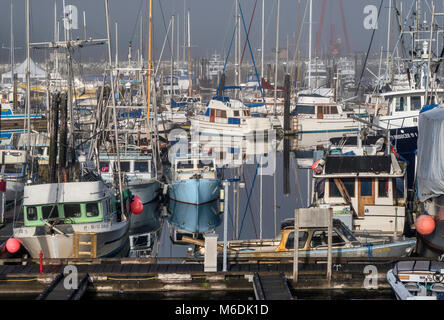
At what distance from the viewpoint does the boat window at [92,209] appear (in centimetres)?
1892

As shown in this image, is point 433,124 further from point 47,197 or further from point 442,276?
point 47,197

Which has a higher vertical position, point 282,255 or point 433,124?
point 433,124

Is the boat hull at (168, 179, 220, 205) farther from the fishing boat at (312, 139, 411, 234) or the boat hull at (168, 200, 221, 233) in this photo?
the fishing boat at (312, 139, 411, 234)

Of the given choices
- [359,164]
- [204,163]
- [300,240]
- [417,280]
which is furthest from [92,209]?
[204,163]

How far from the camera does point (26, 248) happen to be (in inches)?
715

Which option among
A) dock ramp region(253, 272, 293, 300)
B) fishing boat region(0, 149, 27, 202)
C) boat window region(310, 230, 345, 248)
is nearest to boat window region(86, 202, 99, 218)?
dock ramp region(253, 272, 293, 300)

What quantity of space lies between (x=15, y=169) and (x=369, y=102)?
46.0 meters

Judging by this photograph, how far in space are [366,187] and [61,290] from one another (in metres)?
10.2

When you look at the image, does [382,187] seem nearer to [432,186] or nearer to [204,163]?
[432,186]

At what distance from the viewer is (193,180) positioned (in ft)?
93.9

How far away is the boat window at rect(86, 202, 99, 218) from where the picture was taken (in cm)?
1892

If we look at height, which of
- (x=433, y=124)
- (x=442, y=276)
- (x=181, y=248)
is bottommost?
(x=181, y=248)

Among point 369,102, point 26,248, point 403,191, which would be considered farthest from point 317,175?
point 369,102

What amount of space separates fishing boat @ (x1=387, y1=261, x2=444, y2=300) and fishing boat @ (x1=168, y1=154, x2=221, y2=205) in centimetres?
1575
